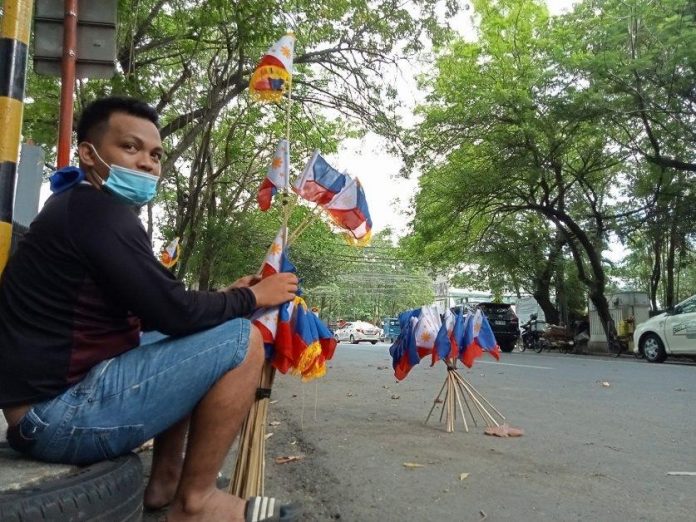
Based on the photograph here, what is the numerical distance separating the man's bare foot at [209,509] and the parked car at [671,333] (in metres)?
12.7

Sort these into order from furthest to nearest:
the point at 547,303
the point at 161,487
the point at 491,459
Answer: the point at 547,303
the point at 491,459
the point at 161,487

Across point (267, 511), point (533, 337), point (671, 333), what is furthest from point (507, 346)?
point (267, 511)

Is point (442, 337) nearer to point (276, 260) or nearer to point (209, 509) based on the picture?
point (276, 260)

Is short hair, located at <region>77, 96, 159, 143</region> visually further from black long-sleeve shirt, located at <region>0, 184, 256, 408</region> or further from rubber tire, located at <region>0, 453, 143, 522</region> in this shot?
rubber tire, located at <region>0, 453, 143, 522</region>

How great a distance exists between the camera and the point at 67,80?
14.0ft

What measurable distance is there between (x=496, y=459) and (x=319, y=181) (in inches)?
83.0

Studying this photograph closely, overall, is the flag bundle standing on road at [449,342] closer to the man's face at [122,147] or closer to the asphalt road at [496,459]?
the asphalt road at [496,459]

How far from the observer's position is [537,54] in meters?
16.3

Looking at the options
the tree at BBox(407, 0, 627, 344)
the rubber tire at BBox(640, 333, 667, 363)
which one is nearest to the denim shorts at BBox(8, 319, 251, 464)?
the tree at BBox(407, 0, 627, 344)

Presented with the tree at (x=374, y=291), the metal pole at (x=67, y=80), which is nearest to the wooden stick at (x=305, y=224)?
the metal pole at (x=67, y=80)

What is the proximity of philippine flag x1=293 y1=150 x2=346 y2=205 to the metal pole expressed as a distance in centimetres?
249

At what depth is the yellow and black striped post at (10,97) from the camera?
2.09 metres

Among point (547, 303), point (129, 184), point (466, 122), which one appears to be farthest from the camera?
point (547, 303)

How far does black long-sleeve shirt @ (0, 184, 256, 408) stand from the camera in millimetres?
1696
